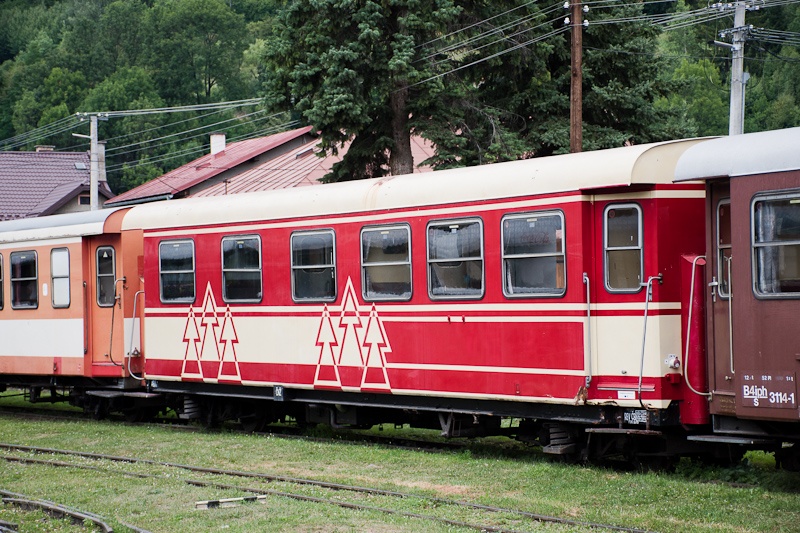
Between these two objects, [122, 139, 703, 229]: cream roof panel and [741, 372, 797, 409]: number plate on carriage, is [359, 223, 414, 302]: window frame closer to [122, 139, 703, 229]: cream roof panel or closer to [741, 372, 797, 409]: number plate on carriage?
[122, 139, 703, 229]: cream roof panel

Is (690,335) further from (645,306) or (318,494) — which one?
(318,494)

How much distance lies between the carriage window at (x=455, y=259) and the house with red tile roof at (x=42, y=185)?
1675 inches

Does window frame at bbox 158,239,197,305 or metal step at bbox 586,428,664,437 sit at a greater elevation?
window frame at bbox 158,239,197,305

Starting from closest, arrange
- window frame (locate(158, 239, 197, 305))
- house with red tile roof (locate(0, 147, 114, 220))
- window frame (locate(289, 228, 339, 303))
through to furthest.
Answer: window frame (locate(289, 228, 339, 303)) < window frame (locate(158, 239, 197, 305)) < house with red tile roof (locate(0, 147, 114, 220))

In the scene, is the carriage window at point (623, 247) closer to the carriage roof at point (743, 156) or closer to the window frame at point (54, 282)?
the carriage roof at point (743, 156)

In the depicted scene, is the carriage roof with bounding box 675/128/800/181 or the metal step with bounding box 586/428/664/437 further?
the metal step with bounding box 586/428/664/437

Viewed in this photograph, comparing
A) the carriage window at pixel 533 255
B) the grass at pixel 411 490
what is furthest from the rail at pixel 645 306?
the carriage window at pixel 533 255

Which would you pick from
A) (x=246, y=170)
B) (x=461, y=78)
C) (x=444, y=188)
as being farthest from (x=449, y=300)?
(x=246, y=170)

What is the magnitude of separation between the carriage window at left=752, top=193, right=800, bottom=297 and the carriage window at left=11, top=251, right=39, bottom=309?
525 inches

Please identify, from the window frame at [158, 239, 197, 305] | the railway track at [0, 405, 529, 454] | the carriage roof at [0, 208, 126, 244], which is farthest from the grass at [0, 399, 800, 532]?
the carriage roof at [0, 208, 126, 244]

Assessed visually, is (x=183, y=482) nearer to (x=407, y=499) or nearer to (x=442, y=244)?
(x=407, y=499)

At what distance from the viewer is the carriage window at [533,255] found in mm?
12164

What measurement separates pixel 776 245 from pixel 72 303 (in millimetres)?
12508

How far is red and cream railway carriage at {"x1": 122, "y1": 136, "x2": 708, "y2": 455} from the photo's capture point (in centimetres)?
1157
